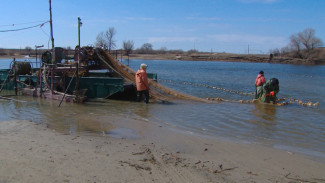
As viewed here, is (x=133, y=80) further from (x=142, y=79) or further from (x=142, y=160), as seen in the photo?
(x=142, y=160)

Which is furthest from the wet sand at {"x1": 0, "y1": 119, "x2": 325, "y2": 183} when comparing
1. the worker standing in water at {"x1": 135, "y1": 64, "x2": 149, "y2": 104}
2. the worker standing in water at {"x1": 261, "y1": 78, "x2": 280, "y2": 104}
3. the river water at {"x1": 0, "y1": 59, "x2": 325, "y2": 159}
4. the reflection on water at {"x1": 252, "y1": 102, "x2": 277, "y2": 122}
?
the worker standing in water at {"x1": 261, "y1": 78, "x2": 280, "y2": 104}

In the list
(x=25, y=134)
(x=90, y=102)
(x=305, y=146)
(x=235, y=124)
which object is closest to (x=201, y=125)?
(x=235, y=124)

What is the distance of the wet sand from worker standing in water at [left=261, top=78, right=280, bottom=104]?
717 centimetres

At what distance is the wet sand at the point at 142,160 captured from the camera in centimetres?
465

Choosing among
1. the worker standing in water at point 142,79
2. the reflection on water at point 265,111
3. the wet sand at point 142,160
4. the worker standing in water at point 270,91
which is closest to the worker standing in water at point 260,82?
the worker standing in water at point 270,91

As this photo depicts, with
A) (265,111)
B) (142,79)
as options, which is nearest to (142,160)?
(142,79)

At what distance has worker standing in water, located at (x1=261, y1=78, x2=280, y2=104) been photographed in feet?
43.3

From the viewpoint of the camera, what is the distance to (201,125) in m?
8.92

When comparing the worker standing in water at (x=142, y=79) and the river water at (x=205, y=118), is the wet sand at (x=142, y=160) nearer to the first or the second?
the river water at (x=205, y=118)

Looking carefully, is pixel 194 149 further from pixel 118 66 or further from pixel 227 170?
pixel 118 66

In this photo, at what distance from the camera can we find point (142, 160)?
17.7 feet

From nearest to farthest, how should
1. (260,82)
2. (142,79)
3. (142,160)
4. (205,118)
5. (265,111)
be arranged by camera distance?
1. (142,160)
2. (205,118)
3. (265,111)
4. (142,79)
5. (260,82)

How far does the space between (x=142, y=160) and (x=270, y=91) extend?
9.78 m

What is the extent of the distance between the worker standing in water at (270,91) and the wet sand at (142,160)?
7167 millimetres
